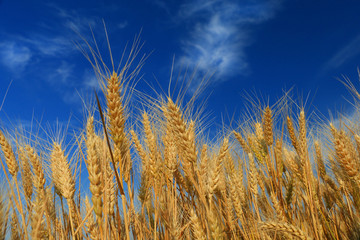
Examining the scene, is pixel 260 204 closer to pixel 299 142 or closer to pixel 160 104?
pixel 299 142

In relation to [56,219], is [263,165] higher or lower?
higher

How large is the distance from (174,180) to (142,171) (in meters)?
0.40

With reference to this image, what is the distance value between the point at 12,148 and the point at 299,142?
3.14m

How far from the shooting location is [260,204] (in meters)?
4.02

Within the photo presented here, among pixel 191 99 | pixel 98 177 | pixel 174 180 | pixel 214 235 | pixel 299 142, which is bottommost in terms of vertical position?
pixel 214 235

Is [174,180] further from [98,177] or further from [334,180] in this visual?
[334,180]

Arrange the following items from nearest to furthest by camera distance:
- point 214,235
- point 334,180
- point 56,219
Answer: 1. point 214,235
2. point 56,219
3. point 334,180

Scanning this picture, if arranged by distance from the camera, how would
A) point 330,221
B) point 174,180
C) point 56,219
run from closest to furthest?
point 56,219 → point 174,180 → point 330,221

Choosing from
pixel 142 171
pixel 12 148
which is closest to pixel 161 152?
pixel 142 171

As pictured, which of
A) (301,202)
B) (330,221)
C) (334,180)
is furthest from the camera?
(334,180)

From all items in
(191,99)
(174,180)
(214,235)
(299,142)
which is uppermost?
(191,99)

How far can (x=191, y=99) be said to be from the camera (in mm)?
2947

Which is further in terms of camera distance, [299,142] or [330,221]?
[330,221]

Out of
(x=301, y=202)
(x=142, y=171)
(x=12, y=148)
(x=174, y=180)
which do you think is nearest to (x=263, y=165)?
(x=301, y=202)
